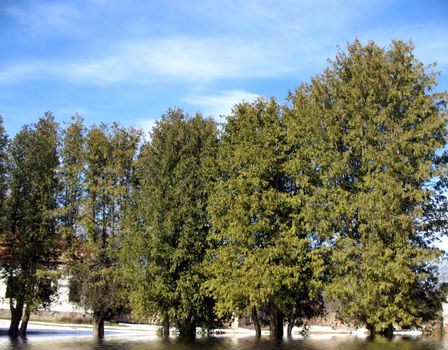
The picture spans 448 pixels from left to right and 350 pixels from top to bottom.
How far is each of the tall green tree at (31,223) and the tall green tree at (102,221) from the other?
2.69m

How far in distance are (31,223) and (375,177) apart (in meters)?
27.5

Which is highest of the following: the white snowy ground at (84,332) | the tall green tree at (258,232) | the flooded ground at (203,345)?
the tall green tree at (258,232)

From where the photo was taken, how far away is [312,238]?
3344 centimetres

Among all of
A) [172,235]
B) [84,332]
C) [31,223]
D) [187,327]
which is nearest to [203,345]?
[187,327]

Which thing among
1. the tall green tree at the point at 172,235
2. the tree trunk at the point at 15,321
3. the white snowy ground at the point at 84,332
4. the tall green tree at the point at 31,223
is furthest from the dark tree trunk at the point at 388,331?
the tree trunk at the point at 15,321

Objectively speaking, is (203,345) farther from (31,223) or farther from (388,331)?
(31,223)

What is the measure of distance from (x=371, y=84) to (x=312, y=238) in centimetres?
1044

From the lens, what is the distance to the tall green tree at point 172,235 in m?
35.9

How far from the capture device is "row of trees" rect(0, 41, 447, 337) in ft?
95.1

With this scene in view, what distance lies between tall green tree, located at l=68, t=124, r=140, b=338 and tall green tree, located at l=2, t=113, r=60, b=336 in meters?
2.69

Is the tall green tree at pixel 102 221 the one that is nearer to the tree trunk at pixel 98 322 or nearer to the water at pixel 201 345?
the tree trunk at pixel 98 322

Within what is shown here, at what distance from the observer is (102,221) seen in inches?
1607

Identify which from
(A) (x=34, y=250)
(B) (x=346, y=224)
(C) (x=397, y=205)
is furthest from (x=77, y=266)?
(C) (x=397, y=205)

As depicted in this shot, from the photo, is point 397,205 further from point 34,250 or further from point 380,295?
point 34,250
